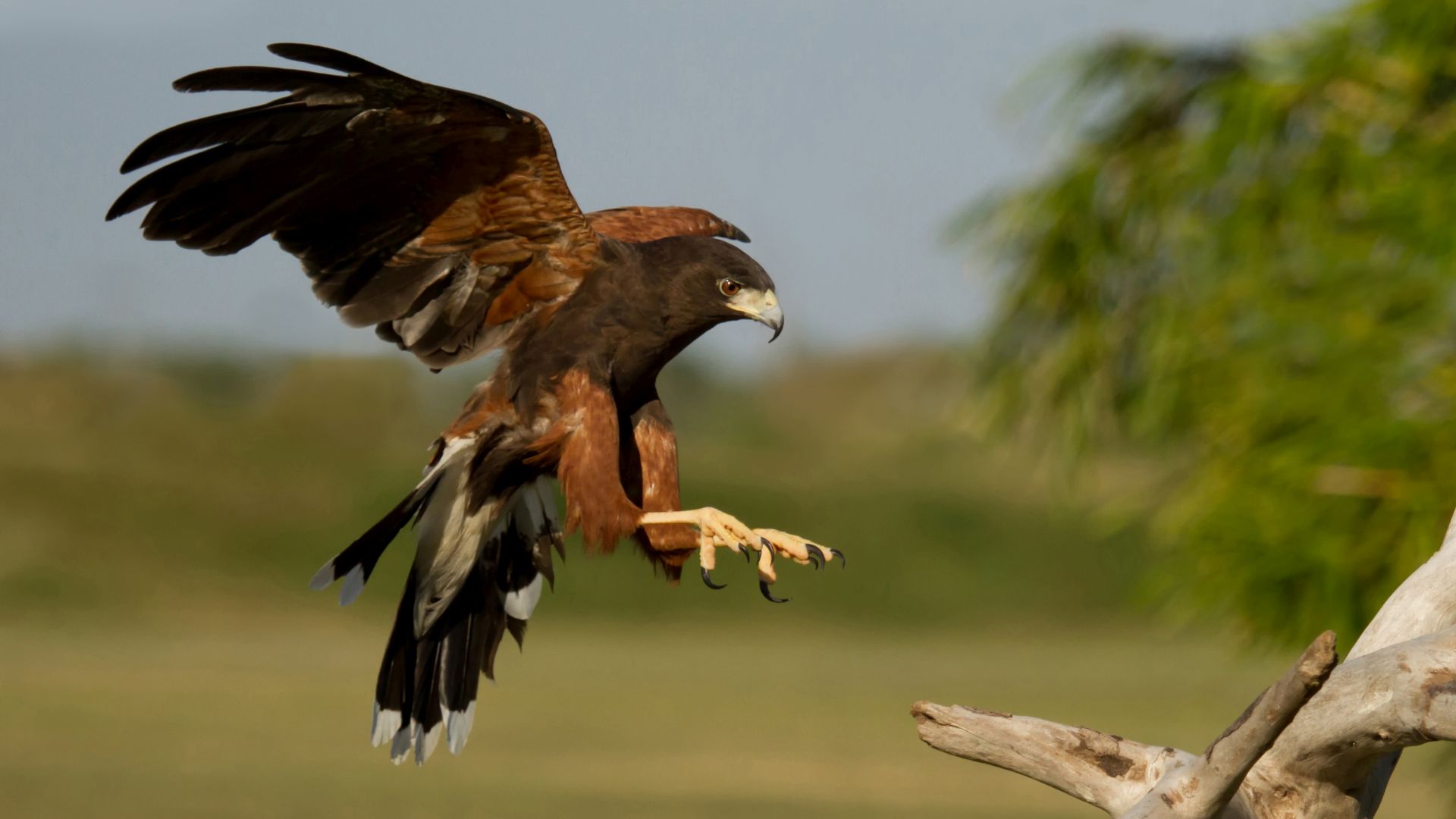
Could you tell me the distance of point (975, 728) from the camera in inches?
119

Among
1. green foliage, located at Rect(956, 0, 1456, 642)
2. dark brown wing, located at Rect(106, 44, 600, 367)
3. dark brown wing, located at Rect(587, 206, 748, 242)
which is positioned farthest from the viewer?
green foliage, located at Rect(956, 0, 1456, 642)

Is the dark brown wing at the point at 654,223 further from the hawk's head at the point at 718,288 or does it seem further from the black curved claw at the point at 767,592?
the black curved claw at the point at 767,592

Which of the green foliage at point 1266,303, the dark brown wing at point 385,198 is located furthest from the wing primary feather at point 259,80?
the green foliage at point 1266,303

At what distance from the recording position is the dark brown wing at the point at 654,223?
4.08m

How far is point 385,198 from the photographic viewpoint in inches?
143

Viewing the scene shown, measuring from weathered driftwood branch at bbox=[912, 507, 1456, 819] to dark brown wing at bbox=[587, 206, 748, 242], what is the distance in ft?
4.96

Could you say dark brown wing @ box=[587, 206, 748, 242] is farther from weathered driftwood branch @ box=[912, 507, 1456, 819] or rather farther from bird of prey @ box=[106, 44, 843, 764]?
weathered driftwood branch @ box=[912, 507, 1456, 819]

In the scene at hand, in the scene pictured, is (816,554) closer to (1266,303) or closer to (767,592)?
(767,592)

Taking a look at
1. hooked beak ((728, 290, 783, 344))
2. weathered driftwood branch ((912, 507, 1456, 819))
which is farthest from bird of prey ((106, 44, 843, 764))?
weathered driftwood branch ((912, 507, 1456, 819))

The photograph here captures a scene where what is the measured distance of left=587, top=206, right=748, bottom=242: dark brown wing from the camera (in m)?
4.08

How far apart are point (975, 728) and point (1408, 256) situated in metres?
5.13

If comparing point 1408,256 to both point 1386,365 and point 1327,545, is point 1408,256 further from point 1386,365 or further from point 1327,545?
point 1327,545

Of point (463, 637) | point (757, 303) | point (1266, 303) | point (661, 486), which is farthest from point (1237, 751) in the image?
point (1266, 303)

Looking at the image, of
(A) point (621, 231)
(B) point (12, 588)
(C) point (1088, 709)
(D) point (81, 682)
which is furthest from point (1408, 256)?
(B) point (12, 588)
